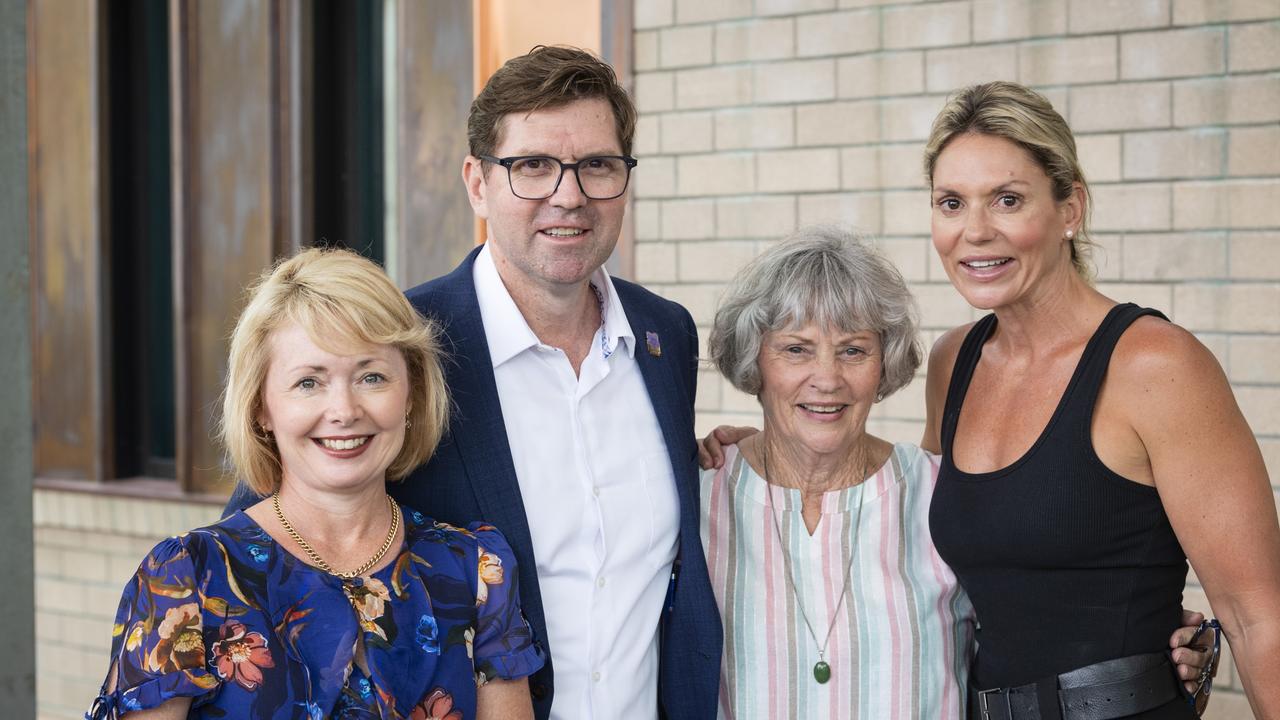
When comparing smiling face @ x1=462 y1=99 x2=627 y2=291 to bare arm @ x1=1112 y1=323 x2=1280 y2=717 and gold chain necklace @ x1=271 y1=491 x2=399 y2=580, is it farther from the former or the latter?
bare arm @ x1=1112 y1=323 x2=1280 y2=717

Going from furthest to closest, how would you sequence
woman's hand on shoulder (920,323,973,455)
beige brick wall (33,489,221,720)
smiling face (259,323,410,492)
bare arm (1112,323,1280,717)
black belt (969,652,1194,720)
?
1. beige brick wall (33,489,221,720)
2. woman's hand on shoulder (920,323,973,455)
3. black belt (969,652,1194,720)
4. bare arm (1112,323,1280,717)
5. smiling face (259,323,410,492)

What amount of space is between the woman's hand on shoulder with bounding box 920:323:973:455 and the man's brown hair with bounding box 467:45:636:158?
0.98 m

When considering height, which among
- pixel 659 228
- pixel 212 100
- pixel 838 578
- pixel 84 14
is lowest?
pixel 838 578

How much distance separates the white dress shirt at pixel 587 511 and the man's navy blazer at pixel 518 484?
0.04m

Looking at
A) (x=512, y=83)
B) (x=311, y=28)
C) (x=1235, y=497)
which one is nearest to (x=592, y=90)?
(x=512, y=83)

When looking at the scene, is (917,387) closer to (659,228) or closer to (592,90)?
(659,228)

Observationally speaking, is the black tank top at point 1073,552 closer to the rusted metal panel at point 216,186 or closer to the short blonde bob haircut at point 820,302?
the short blonde bob haircut at point 820,302

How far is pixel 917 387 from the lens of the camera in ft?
14.5

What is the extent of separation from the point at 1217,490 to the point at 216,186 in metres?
4.82

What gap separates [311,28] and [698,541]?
3.93 meters

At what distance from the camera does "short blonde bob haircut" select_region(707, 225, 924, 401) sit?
2615mm

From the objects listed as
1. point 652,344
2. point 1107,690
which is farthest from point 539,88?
point 1107,690

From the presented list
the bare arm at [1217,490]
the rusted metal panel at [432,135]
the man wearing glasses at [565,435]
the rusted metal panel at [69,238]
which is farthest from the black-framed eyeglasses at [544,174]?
the rusted metal panel at [69,238]

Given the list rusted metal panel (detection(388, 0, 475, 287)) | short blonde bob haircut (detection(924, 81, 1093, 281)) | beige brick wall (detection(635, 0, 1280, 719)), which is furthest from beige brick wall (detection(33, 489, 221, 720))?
short blonde bob haircut (detection(924, 81, 1093, 281))
